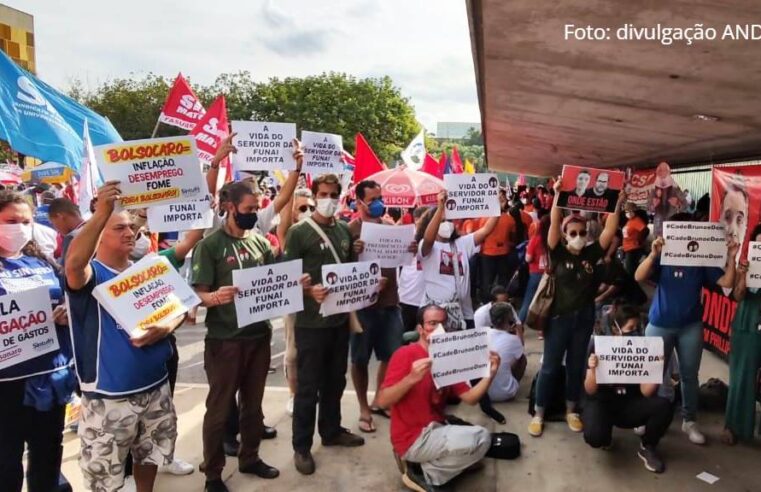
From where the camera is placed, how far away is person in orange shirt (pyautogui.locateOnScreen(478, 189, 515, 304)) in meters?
8.14

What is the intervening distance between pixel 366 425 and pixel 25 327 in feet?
8.62

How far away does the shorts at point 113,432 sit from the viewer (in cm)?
270

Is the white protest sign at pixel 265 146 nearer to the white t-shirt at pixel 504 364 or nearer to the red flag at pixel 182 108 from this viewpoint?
the red flag at pixel 182 108

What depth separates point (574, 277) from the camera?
4.25 meters

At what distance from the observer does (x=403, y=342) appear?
457 cm

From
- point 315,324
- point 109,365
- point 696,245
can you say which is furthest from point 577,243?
point 109,365

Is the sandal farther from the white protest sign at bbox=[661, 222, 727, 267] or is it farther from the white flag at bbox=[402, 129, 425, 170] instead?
the white flag at bbox=[402, 129, 425, 170]

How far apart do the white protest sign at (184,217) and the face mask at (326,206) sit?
29.2 inches

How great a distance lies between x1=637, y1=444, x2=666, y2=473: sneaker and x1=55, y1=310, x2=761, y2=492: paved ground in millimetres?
47

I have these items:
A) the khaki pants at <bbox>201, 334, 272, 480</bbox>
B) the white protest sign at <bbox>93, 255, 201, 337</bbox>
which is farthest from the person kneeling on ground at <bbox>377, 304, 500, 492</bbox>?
the white protest sign at <bbox>93, 255, 201, 337</bbox>

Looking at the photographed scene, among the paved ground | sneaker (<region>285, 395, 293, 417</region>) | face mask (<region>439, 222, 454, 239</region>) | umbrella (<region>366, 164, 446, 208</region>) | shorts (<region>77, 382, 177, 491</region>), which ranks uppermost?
umbrella (<region>366, 164, 446, 208</region>)

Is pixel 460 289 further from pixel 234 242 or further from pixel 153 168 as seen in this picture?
pixel 153 168

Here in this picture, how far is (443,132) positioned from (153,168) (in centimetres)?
15389

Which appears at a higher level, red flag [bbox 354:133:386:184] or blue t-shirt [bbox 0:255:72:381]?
red flag [bbox 354:133:386:184]
